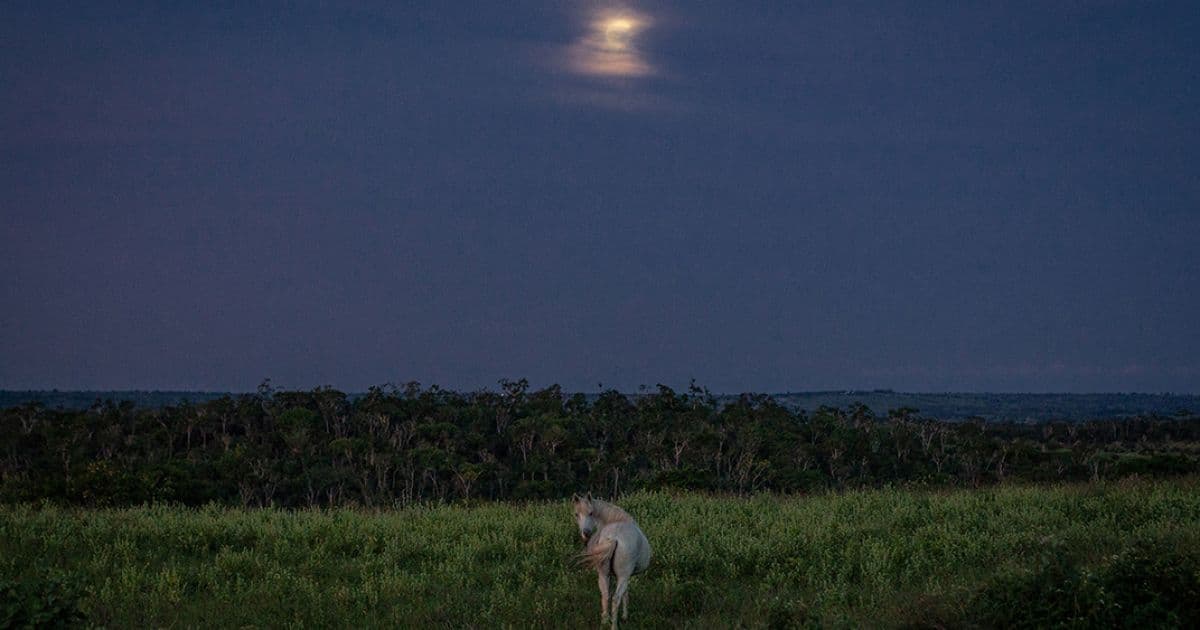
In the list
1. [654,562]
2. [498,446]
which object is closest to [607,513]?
[654,562]

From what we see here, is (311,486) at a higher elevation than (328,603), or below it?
below

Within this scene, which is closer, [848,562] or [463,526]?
[848,562]

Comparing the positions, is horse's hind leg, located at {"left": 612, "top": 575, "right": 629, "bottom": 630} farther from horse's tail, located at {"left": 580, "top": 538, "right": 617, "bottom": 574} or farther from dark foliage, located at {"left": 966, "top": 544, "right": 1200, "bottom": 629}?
dark foliage, located at {"left": 966, "top": 544, "right": 1200, "bottom": 629}

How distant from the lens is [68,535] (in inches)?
652

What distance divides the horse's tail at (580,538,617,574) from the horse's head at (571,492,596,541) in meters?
0.29

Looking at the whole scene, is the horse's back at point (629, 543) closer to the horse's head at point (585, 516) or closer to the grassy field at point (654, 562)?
the horse's head at point (585, 516)

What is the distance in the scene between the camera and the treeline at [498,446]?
68125 millimetres

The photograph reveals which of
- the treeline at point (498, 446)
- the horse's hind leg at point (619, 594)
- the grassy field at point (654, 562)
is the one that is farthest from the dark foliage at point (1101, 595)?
the treeline at point (498, 446)

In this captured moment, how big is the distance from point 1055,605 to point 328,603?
342 inches

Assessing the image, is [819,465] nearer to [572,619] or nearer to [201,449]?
[201,449]

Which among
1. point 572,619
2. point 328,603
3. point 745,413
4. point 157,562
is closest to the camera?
point 572,619

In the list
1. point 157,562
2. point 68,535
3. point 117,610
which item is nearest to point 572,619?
point 117,610

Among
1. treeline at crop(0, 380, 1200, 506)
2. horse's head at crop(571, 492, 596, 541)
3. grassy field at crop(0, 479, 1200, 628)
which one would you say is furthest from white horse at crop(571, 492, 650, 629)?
treeline at crop(0, 380, 1200, 506)

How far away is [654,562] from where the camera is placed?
14617 millimetres
